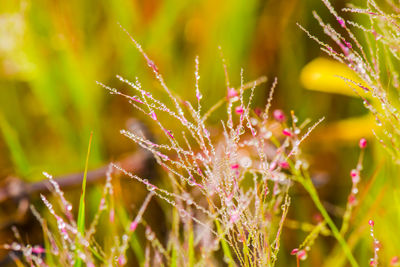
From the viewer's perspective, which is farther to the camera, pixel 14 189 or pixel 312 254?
pixel 312 254

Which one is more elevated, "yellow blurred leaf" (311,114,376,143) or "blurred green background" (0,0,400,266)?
"blurred green background" (0,0,400,266)

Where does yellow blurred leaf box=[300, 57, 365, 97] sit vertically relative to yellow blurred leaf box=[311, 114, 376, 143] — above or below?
above

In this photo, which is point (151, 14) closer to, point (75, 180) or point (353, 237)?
point (75, 180)

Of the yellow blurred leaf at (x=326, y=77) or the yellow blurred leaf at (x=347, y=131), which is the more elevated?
the yellow blurred leaf at (x=326, y=77)

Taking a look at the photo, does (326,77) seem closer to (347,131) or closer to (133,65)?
(347,131)

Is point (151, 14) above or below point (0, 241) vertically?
above

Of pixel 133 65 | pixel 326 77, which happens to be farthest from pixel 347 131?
pixel 133 65

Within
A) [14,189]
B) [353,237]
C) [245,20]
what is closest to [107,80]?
[245,20]

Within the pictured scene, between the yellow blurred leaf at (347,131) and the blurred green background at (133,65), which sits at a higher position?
the blurred green background at (133,65)
